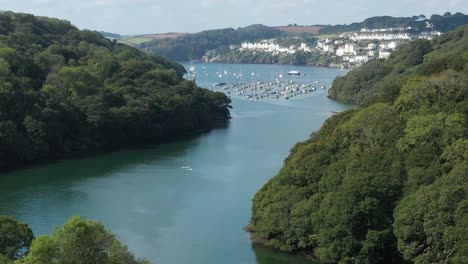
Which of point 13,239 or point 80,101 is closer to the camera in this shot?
point 13,239

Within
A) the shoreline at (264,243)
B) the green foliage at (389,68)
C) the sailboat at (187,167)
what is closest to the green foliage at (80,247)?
the shoreline at (264,243)

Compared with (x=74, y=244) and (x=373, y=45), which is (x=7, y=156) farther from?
(x=373, y=45)

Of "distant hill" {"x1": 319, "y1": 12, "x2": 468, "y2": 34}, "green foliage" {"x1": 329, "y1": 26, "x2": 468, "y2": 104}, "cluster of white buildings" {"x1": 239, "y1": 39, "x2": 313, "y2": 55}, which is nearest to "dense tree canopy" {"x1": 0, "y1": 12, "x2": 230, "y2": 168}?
"green foliage" {"x1": 329, "y1": 26, "x2": 468, "y2": 104}

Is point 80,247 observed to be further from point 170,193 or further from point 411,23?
point 411,23

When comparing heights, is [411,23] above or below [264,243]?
above

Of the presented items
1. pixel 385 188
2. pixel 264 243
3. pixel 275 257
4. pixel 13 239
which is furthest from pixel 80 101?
pixel 13 239

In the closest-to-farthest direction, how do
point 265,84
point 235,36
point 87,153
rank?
1. point 87,153
2. point 265,84
3. point 235,36

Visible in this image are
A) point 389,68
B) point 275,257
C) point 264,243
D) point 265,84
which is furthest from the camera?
point 265,84

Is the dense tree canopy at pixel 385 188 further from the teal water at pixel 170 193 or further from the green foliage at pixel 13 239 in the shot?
the green foliage at pixel 13 239
